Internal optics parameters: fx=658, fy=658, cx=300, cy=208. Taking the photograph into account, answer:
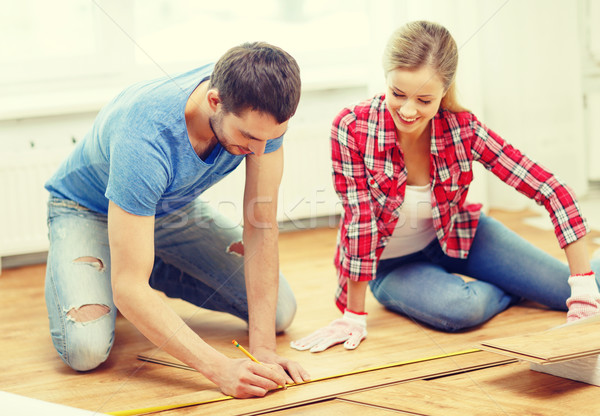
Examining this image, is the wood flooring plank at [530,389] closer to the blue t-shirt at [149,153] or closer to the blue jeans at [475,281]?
the blue jeans at [475,281]

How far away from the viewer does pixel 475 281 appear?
1785 mm

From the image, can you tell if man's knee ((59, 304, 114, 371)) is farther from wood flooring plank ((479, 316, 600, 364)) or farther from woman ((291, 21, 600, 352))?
wood flooring plank ((479, 316, 600, 364))

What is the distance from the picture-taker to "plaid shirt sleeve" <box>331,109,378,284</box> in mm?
1635

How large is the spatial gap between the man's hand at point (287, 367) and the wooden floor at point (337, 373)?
0.03 meters

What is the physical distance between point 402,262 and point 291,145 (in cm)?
120

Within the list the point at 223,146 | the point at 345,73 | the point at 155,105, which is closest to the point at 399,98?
the point at 223,146

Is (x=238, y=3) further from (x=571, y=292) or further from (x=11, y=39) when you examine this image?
(x=571, y=292)

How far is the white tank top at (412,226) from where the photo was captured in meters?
1.69

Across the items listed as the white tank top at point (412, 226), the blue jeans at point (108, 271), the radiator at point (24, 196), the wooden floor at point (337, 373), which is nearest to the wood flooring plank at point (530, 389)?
the wooden floor at point (337, 373)

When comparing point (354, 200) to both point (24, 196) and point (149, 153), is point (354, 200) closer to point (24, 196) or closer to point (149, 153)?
point (149, 153)

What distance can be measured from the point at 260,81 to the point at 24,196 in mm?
1805

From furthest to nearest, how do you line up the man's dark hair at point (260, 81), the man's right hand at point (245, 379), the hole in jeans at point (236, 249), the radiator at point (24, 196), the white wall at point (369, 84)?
the white wall at point (369, 84)
the radiator at point (24, 196)
the hole in jeans at point (236, 249)
the man's right hand at point (245, 379)
the man's dark hair at point (260, 81)

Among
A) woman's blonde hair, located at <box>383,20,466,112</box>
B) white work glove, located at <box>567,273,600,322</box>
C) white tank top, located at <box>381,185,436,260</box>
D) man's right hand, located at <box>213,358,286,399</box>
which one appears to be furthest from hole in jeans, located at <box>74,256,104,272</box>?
white work glove, located at <box>567,273,600,322</box>

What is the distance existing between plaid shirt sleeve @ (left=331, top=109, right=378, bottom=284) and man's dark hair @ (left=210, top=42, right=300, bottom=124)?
1.41ft
